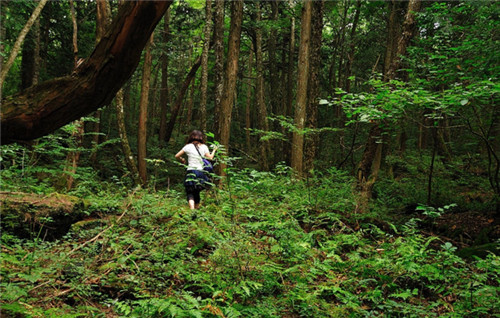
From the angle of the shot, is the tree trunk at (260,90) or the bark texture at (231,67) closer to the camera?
the bark texture at (231,67)

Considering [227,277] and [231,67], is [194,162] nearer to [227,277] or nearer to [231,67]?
[227,277]

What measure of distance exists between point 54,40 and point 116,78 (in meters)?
19.1

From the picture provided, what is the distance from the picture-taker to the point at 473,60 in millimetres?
6426

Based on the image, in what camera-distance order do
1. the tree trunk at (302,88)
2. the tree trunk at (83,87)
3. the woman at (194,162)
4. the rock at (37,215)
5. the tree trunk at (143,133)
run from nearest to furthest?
the tree trunk at (83,87) → the rock at (37,215) → the woman at (194,162) → the tree trunk at (302,88) → the tree trunk at (143,133)

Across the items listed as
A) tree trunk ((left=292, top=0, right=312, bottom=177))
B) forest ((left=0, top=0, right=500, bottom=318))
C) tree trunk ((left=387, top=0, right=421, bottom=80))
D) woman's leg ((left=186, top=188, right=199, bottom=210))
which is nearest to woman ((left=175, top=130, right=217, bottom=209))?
woman's leg ((left=186, top=188, right=199, bottom=210))

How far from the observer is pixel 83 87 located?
2.01m

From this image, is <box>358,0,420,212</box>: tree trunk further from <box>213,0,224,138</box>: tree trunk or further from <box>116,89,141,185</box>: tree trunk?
<box>116,89,141,185</box>: tree trunk

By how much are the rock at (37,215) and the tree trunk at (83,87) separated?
10.3 ft

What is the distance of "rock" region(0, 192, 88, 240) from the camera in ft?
15.5

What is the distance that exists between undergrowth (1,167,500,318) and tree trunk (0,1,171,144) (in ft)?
4.97

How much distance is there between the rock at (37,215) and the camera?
4723 millimetres

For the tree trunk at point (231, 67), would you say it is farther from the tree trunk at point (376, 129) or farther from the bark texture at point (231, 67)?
the tree trunk at point (376, 129)

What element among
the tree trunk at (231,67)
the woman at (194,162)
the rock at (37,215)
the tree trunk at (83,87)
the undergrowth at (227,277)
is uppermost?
the tree trunk at (231,67)

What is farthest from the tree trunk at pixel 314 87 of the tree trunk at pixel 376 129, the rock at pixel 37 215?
the rock at pixel 37 215
